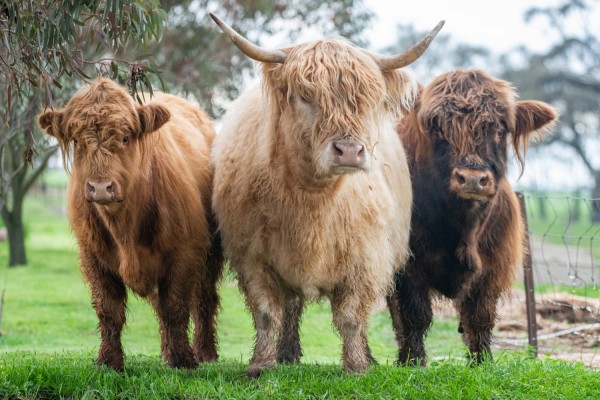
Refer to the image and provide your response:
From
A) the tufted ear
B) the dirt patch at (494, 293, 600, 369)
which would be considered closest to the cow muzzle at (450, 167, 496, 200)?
the tufted ear

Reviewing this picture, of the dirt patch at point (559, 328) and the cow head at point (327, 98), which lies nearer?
the cow head at point (327, 98)

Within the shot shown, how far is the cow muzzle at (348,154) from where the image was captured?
4805 mm

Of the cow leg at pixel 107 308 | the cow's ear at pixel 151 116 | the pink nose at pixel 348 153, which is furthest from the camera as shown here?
the cow leg at pixel 107 308

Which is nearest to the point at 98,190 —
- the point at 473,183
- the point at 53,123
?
the point at 53,123

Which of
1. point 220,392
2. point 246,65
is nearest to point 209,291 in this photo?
point 220,392

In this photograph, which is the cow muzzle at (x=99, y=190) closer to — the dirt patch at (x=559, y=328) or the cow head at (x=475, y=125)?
the cow head at (x=475, y=125)

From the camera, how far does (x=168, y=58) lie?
16.9 meters

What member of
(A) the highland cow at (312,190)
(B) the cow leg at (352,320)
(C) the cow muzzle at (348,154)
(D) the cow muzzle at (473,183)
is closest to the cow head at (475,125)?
(D) the cow muzzle at (473,183)

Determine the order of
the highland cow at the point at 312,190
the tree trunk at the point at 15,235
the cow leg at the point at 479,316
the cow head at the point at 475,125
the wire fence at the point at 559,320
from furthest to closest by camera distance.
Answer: the tree trunk at the point at 15,235 < the wire fence at the point at 559,320 < the cow leg at the point at 479,316 < the cow head at the point at 475,125 < the highland cow at the point at 312,190

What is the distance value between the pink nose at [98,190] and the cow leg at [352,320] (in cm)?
177

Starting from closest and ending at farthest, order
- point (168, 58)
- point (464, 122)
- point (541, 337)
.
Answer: point (464, 122), point (541, 337), point (168, 58)

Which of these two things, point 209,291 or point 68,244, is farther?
point 68,244

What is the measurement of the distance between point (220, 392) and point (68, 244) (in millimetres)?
20448

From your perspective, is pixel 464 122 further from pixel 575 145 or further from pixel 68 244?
pixel 575 145
